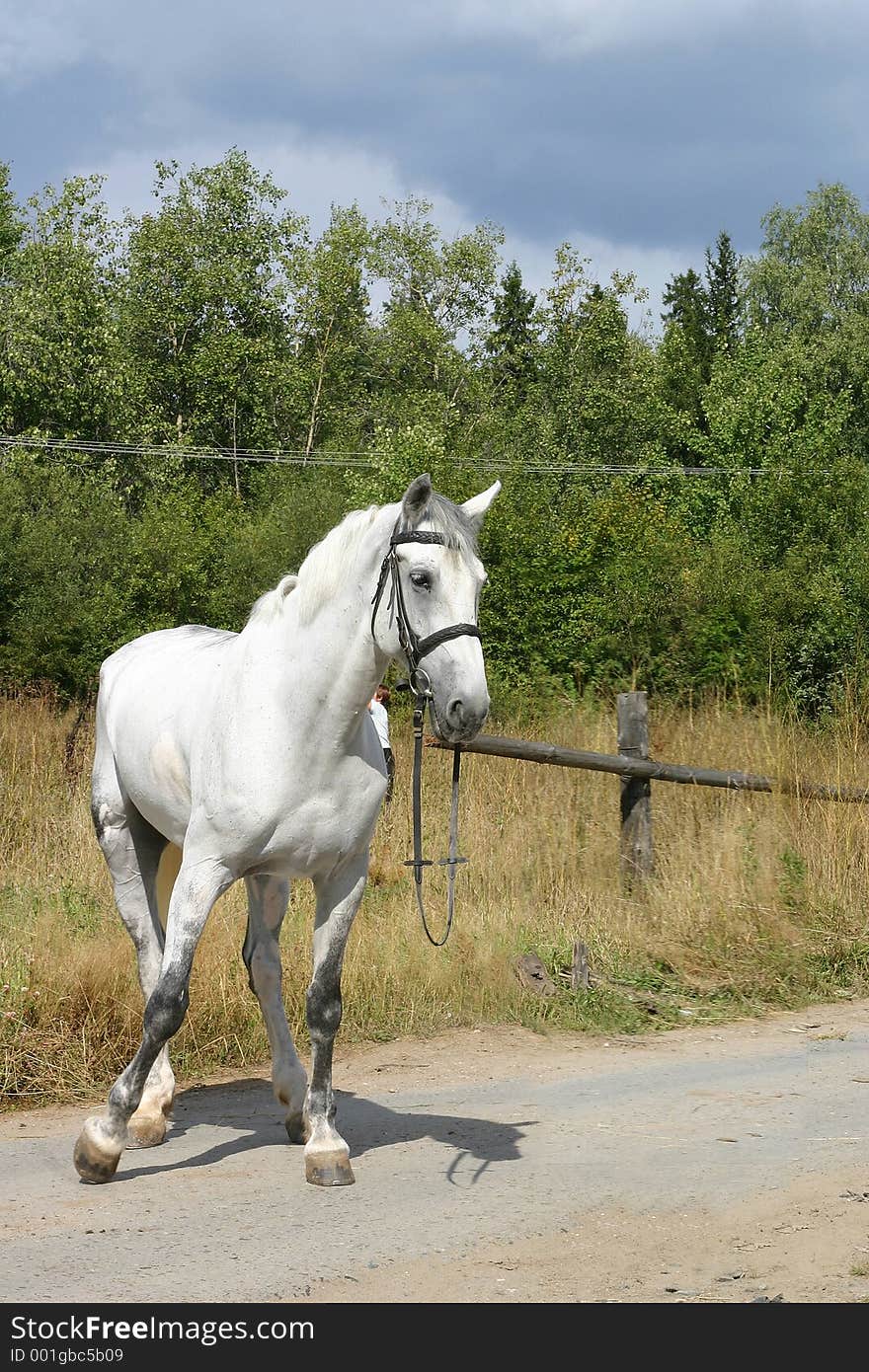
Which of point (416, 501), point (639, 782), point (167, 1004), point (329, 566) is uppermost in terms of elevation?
point (416, 501)

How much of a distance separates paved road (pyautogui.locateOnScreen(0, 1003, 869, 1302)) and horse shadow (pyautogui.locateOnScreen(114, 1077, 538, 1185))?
0.01 metres

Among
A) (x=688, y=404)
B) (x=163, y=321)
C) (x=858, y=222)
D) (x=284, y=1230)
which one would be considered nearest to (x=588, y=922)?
(x=284, y=1230)

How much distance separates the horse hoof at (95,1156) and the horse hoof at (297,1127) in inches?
31.2

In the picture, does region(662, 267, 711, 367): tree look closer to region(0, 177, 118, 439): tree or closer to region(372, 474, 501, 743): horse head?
region(0, 177, 118, 439): tree

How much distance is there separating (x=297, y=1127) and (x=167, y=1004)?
89cm

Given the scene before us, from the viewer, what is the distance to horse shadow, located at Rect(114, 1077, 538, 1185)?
5.27 m

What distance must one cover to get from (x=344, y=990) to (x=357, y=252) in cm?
4637

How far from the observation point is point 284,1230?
4.40 metres

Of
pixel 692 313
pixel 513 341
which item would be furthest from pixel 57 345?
pixel 692 313

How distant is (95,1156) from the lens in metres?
4.86

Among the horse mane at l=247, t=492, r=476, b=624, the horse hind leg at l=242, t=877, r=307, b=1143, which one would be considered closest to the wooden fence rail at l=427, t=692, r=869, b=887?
the horse hind leg at l=242, t=877, r=307, b=1143

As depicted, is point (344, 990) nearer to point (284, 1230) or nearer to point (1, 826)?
point (284, 1230)

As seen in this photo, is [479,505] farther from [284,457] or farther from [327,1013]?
[284,457]

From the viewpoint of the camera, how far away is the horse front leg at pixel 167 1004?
4.89m
